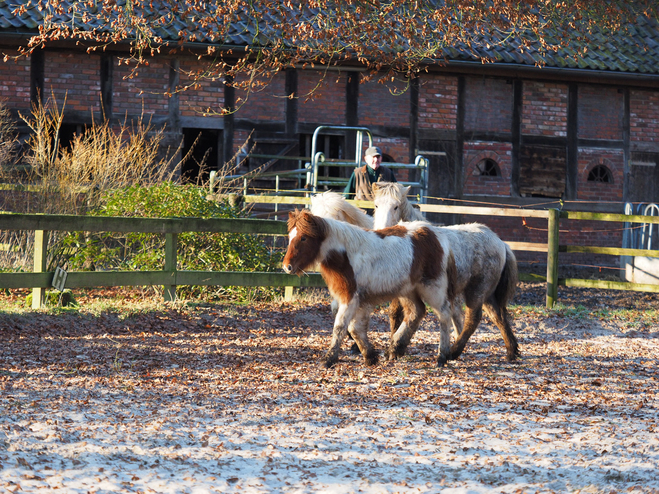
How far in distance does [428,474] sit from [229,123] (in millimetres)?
12683

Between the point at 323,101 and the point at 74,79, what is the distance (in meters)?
4.91

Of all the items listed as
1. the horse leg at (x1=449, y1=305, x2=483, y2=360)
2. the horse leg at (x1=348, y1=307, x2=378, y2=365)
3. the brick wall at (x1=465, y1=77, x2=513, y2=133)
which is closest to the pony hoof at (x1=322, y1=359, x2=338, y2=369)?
the horse leg at (x1=348, y1=307, x2=378, y2=365)

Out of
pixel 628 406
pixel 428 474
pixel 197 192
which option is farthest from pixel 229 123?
pixel 428 474

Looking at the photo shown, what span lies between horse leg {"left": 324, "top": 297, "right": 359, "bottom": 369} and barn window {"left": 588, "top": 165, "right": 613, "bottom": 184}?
13.7m

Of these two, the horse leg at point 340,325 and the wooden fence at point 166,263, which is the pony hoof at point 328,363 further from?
the wooden fence at point 166,263

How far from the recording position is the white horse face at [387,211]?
24.8 ft

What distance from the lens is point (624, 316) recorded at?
1014 cm

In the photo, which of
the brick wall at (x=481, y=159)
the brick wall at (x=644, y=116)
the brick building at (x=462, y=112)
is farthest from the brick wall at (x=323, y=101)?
the brick wall at (x=644, y=116)

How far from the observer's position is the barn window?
60.6 ft

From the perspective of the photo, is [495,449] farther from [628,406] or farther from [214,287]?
[214,287]

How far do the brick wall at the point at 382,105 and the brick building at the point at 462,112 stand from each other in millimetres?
24

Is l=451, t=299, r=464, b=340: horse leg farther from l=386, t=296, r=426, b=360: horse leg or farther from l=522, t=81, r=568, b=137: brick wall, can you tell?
l=522, t=81, r=568, b=137: brick wall

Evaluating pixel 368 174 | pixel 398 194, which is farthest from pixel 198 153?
pixel 398 194

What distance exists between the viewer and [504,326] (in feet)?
23.7
